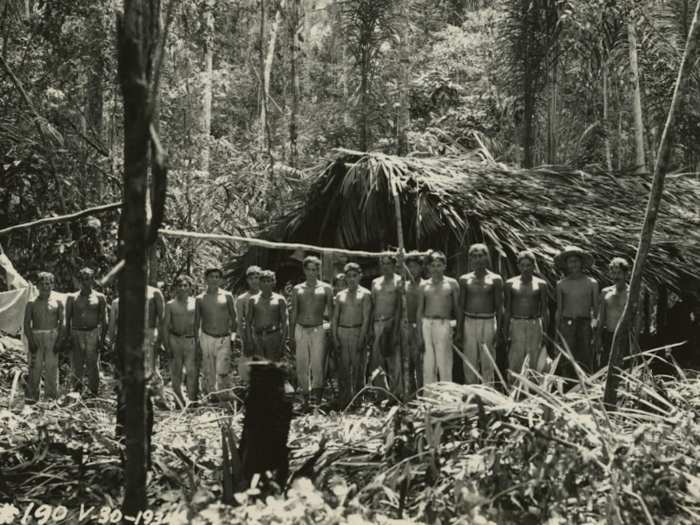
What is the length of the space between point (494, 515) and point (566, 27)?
1130cm

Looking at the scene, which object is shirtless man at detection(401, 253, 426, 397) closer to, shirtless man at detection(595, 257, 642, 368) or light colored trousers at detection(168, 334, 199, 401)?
shirtless man at detection(595, 257, 642, 368)

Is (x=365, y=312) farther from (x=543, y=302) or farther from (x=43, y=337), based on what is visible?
(x=43, y=337)

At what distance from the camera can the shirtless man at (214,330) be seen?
889 cm

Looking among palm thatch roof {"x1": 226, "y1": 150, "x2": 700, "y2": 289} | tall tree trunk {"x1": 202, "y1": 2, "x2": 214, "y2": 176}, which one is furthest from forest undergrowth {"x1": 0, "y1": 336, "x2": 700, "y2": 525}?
tall tree trunk {"x1": 202, "y1": 2, "x2": 214, "y2": 176}

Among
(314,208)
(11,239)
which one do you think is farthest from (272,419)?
(11,239)

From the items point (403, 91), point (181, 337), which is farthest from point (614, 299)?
point (403, 91)

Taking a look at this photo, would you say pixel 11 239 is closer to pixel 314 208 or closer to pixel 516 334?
pixel 314 208

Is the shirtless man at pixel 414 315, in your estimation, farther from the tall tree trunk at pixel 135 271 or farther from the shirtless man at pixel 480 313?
the tall tree trunk at pixel 135 271

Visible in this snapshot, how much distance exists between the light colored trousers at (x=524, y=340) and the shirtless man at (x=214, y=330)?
296cm

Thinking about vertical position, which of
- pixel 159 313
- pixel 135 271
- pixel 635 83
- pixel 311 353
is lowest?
pixel 311 353

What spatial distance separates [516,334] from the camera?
8297mm

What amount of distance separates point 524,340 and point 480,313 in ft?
1.65

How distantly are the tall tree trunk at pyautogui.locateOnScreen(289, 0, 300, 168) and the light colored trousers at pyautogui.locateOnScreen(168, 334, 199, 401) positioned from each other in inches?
397

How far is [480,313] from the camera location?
8352 mm
